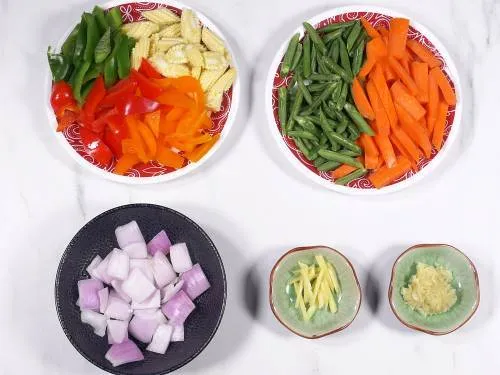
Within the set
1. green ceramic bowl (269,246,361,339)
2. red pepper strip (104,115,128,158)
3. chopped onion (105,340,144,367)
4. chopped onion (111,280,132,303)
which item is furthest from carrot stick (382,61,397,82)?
chopped onion (105,340,144,367)

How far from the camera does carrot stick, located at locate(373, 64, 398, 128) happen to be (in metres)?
2.35

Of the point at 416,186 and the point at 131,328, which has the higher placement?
the point at 416,186

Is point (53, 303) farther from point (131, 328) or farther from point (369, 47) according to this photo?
point (369, 47)

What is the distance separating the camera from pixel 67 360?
2438mm

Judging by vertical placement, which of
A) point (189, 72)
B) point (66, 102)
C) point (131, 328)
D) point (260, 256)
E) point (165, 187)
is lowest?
point (131, 328)

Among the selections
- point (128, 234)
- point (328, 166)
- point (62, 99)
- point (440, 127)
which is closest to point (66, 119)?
point (62, 99)

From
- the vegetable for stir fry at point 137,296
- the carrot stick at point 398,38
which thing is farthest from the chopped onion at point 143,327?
the carrot stick at point 398,38

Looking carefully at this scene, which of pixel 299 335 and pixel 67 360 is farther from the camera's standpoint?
pixel 67 360

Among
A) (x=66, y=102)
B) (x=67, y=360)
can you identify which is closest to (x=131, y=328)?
(x=67, y=360)

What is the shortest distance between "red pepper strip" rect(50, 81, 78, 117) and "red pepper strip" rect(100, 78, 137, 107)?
0.10m

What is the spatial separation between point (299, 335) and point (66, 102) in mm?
1044

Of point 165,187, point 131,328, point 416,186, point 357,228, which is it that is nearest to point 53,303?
point 131,328

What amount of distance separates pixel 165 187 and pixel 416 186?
0.86 metres

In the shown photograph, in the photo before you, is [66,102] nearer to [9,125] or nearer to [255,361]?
[9,125]
